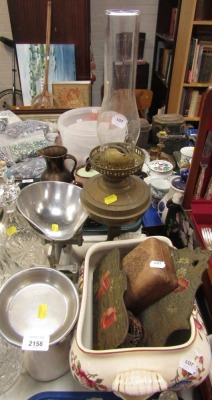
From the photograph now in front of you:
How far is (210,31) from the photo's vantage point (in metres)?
2.11

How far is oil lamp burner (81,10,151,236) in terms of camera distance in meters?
0.65

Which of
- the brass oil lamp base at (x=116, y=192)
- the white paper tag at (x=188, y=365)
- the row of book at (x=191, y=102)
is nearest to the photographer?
the white paper tag at (x=188, y=365)

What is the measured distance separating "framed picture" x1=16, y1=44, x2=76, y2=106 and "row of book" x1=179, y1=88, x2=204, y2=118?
94 centimetres

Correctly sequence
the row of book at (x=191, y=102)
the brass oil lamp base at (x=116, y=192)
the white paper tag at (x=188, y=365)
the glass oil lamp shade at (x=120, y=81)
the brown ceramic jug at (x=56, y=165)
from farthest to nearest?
the row of book at (x=191, y=102) → the glass oil lamp shade at (x=120, y=81) → the brown ceramic jug at (x=56, y=165) → the brass oil lamp base at (x=116, y=192) → the white paper tag at (x=188, y=365)

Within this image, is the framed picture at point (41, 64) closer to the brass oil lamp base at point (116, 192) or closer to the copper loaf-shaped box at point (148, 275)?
the brass oil lamp base at point (116, 192)

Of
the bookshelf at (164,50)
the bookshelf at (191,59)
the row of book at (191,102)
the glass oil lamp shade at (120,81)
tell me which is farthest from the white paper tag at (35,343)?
the bookshelf at (164,50)

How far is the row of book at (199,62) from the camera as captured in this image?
2086 mm

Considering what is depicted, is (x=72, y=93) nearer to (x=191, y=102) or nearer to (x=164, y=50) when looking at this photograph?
(x=191, y=102)

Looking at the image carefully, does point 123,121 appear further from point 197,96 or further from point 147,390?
point 197,96

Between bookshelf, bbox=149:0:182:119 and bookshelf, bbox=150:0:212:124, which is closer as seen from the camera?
bookshelf, bbox=150:0:212:124

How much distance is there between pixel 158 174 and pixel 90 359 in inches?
31.6

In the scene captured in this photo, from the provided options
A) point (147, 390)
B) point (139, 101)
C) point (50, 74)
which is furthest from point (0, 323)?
point (139, 101)

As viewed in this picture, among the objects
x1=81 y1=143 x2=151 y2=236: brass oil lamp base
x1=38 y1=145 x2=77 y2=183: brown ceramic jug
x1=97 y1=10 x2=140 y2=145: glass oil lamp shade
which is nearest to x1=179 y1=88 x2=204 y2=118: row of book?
x1=97 y1=10 x2=140 y2=145: glass oil lamp shade

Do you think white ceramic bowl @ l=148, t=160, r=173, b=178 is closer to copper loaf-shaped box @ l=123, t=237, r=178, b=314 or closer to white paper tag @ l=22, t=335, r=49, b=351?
copper loaf-shaped box @ l=123, t=237, r=178, b=314
